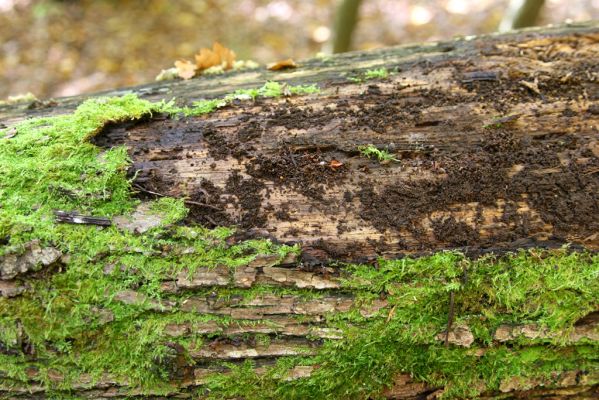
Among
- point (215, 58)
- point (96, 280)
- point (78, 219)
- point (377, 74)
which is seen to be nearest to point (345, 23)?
point (215, 58)

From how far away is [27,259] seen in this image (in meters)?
1.98

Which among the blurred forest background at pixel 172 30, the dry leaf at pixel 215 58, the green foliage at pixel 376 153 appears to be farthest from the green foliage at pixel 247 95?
the blurred forest background at pixel 172 30

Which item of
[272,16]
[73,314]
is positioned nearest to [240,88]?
[73,314]

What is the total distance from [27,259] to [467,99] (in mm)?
2378

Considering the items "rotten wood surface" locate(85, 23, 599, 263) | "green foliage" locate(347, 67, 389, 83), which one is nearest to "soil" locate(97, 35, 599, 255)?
"rotten wood surface" locate(85, 23, 599, 263)

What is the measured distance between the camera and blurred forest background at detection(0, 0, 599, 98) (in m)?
7.89

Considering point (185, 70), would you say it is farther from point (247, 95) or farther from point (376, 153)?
point (376, 153)

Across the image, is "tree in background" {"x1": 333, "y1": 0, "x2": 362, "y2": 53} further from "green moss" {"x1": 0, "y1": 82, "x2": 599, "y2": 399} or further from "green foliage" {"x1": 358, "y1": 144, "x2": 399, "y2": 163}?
"green moss" {"x1": 0, "y1": 82, "x2": 599, "y2": 399}

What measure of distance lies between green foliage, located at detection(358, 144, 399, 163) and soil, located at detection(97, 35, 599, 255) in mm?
38

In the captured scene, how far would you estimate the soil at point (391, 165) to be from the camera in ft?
7.20

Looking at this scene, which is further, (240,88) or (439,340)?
(240,88)

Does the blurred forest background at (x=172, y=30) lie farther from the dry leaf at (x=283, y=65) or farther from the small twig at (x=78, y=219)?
the small twig at (x=78, y=219)

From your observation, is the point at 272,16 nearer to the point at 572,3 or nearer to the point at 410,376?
the point at 572,3

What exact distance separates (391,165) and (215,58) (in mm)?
1690
